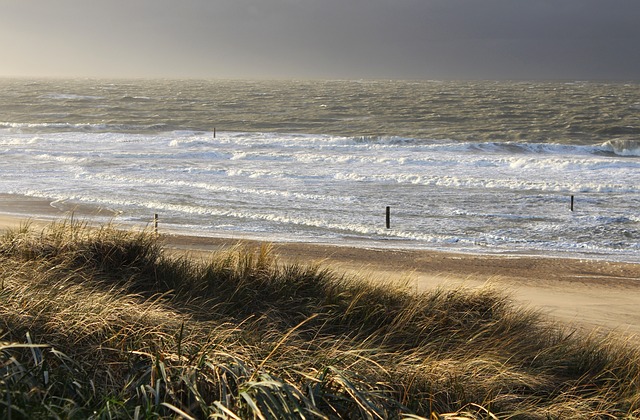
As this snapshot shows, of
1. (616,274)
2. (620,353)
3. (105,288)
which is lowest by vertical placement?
(616,274)

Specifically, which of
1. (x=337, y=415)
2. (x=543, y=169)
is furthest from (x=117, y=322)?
(x=543, y=169)

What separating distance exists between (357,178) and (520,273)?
1390cm

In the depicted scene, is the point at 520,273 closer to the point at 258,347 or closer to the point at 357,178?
the point at 258,347

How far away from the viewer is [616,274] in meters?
13.8

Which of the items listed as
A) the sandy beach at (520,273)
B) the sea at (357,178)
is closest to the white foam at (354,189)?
the sea at (357,178)

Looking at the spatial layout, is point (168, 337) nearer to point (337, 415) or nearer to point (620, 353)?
point (337, 415)

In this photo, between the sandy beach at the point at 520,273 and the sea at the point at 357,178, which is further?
the sea at the point at 357,178

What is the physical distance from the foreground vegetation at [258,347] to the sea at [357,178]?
28.1 feet

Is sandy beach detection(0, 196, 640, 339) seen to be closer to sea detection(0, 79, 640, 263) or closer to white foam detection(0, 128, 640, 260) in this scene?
sea detection(0, 79, 640, 263)

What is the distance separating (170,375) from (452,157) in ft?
105

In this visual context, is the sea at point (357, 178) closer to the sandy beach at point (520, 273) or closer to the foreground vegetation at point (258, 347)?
the sandy beach at point (520, 273)


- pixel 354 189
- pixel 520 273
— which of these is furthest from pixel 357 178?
pixel 520 273

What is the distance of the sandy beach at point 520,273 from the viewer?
10.8 meters

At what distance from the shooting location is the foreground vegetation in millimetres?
4105
